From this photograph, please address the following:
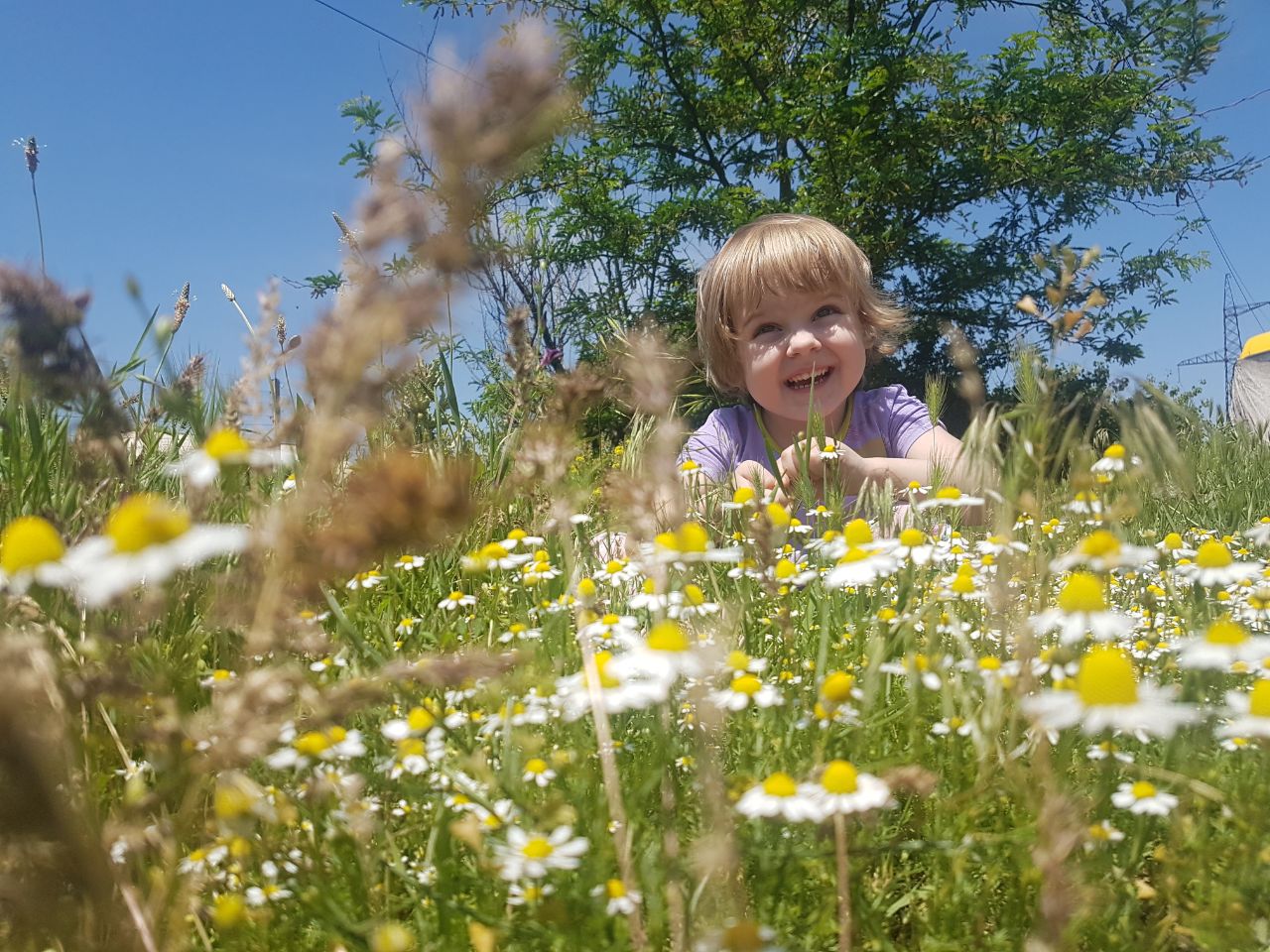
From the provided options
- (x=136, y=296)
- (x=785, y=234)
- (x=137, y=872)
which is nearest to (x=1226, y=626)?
(x=137, y=872)

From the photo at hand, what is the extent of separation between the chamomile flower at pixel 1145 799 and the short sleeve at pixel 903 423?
349 cm

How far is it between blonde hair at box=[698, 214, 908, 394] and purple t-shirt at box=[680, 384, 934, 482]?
0.86ft

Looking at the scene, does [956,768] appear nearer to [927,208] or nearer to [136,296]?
[136,296]

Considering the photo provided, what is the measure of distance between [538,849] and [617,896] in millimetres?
105

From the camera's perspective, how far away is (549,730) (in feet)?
5.34

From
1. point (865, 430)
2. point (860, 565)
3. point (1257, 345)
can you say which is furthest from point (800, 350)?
point (1257, 345)

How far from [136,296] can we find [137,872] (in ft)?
2.89

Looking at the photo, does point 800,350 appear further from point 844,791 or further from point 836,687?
point 844,791

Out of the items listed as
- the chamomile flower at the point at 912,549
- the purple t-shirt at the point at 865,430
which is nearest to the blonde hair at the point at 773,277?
the purple t-shirt at the point at 865,430

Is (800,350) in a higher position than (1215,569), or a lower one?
higher

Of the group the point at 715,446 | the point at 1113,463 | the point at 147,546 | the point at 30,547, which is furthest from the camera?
the point at 715,446

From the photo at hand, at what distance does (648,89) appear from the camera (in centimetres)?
1055

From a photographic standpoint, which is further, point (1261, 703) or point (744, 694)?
point (744, 694)

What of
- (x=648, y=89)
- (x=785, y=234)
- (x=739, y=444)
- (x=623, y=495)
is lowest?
(x=623, y=495)
